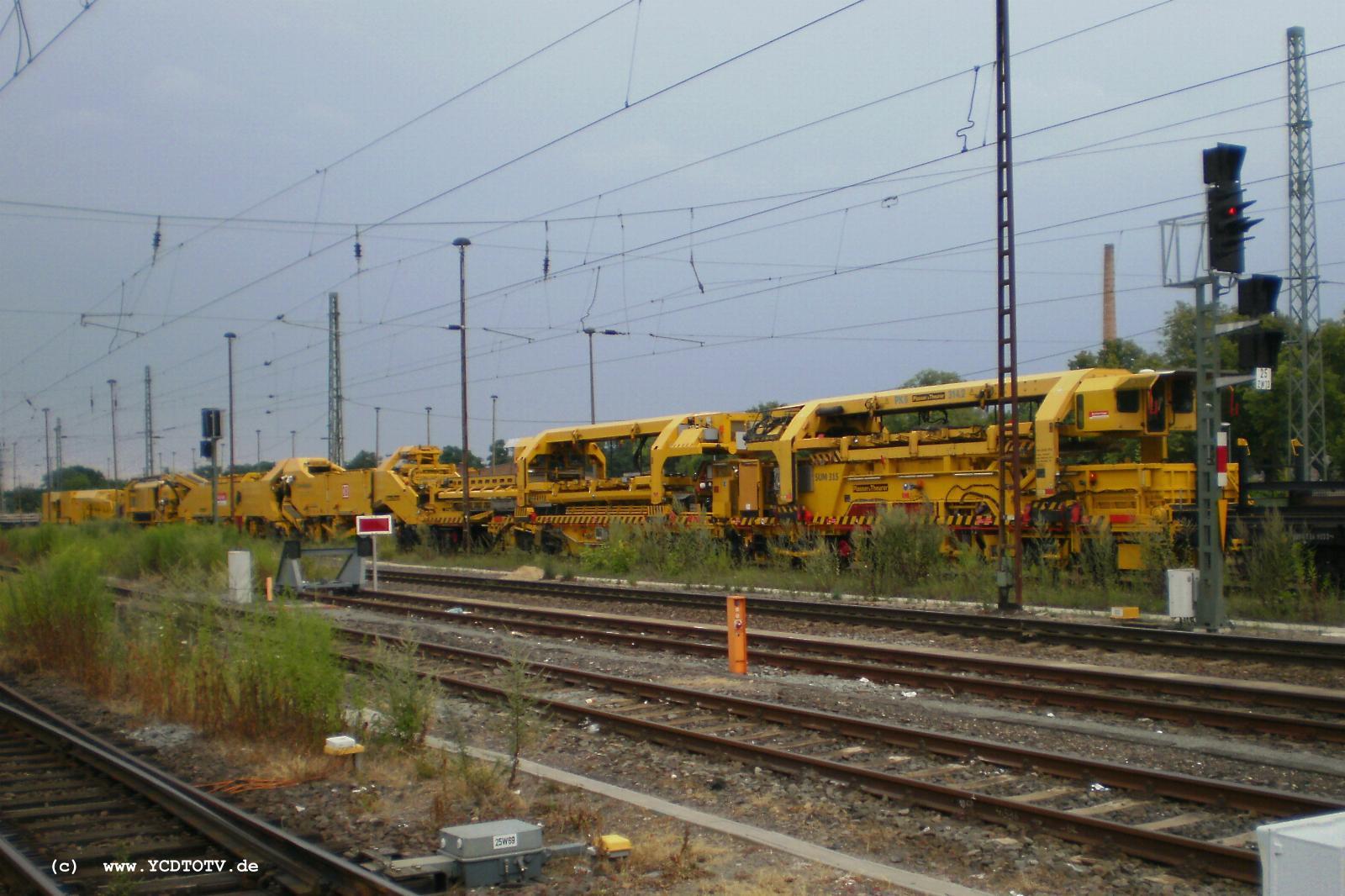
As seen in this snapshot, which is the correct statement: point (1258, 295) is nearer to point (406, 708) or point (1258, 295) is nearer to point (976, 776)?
point (976, 776)

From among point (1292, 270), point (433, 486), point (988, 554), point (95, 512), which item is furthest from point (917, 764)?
point (95, 512)

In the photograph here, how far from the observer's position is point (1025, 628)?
Answer: 14984mm

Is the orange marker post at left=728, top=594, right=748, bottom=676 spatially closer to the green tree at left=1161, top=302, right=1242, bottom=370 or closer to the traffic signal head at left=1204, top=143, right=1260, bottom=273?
the traffic signal head at left=1204, top=143, right=1260, bottom=273

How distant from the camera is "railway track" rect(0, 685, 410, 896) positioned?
584 cm

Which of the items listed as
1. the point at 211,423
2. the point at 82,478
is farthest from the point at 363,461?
the point at 211,423

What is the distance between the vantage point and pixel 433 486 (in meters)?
36.9

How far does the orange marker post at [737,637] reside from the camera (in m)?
12.6

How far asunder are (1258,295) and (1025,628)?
16.6 feet

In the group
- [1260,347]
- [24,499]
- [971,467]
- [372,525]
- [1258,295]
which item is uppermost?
[1258,295]

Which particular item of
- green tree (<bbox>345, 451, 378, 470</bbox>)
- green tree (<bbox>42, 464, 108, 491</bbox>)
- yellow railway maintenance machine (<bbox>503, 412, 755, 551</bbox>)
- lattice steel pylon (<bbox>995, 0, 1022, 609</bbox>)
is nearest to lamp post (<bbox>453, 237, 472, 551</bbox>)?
yellow railway maintenance machine (<bbox>503, 412, 755, 551</bbox>)

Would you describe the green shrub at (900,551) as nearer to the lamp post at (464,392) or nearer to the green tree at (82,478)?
the lamp post at (464,392)

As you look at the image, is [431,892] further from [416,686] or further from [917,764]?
[917,764]

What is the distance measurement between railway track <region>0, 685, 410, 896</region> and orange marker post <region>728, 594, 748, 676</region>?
245 inches

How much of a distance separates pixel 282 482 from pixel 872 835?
124ft
